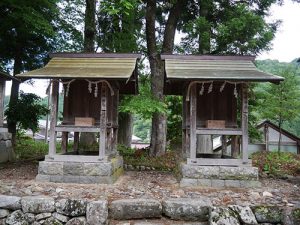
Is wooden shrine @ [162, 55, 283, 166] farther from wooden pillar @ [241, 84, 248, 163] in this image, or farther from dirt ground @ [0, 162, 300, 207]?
dirt ground @ [0, 162, 300, 207]

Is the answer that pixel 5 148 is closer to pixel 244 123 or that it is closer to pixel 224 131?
pixel 224 131

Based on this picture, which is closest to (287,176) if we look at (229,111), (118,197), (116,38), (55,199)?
(229,111)

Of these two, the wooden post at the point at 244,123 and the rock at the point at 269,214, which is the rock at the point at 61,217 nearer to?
the rock at the point at 269,214

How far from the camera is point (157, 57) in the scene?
1503 centimetres

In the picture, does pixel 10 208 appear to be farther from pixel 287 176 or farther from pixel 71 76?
pixel 287 176

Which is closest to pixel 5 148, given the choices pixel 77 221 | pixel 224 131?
pixel 77 221

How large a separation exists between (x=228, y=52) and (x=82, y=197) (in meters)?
9.82

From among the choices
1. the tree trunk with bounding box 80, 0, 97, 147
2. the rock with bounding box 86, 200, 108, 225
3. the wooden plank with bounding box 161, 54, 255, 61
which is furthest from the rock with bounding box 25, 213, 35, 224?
the tree trunk with bounding box 80, 0, 97, 147

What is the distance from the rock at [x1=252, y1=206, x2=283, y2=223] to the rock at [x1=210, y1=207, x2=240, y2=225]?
0.49m

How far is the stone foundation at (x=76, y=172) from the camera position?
341 inches

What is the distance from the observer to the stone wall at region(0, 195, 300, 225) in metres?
6.20

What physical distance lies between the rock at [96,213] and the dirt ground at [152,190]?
703 mm

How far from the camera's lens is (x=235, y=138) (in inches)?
403

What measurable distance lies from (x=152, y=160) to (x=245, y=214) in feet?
25.2
